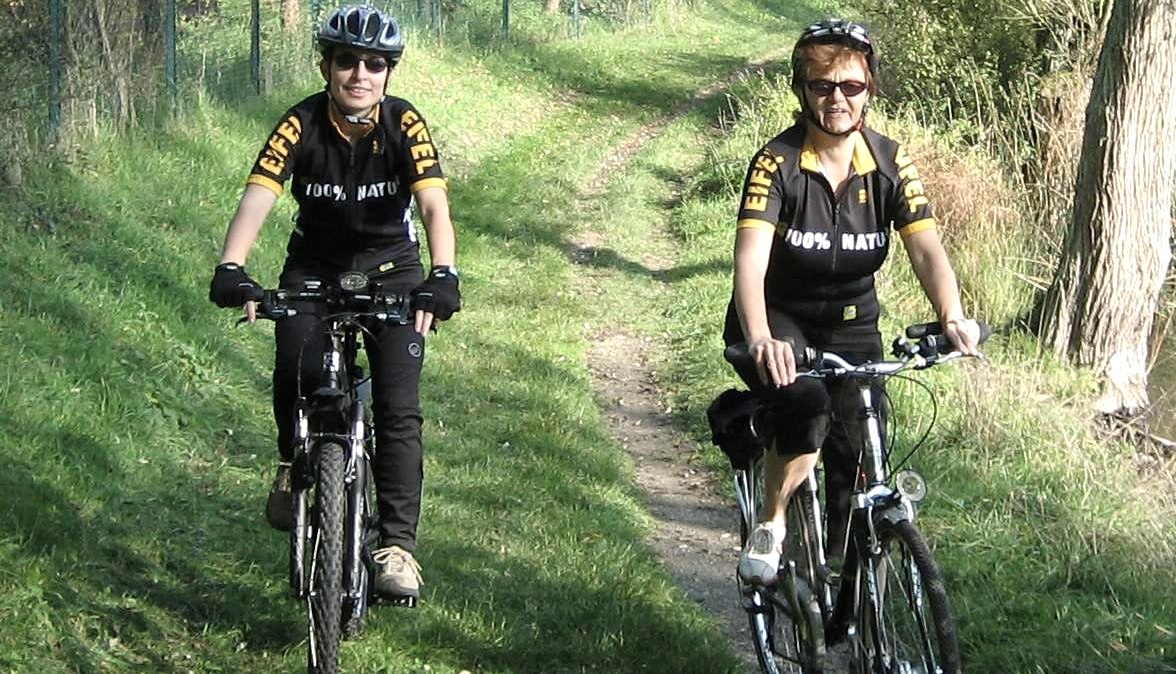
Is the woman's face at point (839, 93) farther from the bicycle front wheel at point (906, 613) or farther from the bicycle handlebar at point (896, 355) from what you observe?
the bicycle front wheel at point (906, 613)

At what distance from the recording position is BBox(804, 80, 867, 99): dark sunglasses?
4652 mm

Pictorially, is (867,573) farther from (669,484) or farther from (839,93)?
(669,484)

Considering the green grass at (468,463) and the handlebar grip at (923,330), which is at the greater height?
the handlebar grip at (923,330)

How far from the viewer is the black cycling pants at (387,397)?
5.12m

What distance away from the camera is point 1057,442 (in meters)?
8.05

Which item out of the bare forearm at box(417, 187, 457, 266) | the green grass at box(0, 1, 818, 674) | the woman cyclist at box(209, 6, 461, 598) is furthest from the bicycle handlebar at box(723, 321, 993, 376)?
the green grass at box(0, 1, 818, 674)

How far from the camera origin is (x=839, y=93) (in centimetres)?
466

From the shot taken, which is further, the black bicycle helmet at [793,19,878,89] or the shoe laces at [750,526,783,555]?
the shoe laces at [750,526,783,555]

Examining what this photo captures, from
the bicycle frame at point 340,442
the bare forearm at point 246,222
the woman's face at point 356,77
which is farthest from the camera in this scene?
the woman's face at point 356,77

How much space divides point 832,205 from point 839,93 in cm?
35

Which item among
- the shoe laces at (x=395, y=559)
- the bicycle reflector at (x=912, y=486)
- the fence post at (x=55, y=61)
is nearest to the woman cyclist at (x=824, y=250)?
the bicycle reflector at (x=912, y=486)

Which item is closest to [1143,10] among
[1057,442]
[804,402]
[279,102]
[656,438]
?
[1057,442]

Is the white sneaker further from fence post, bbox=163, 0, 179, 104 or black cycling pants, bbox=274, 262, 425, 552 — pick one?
fence post, bbox=163, 0, 179, 104

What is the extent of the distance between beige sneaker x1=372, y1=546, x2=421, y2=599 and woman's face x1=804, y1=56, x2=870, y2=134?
6.48 ft
